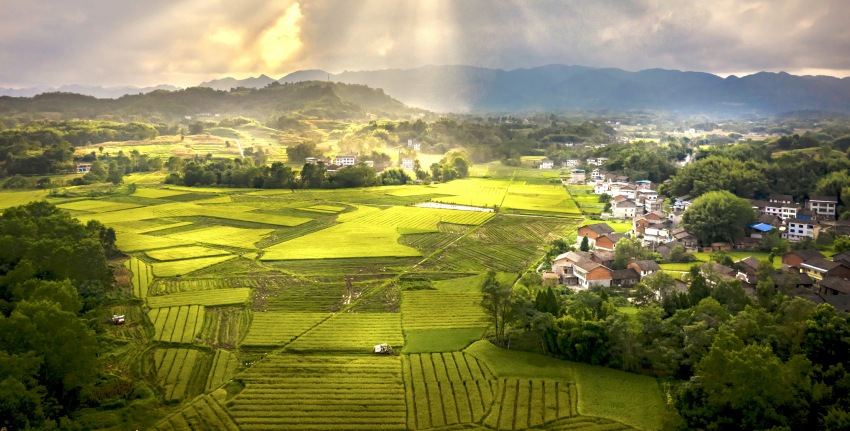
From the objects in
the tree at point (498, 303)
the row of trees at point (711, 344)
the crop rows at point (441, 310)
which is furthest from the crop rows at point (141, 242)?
the row of trees at point (711, 344)

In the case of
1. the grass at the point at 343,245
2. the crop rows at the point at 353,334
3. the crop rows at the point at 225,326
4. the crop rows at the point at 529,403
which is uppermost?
the grass at the point at 343,245

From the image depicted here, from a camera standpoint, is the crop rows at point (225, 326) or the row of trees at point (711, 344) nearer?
the row of trees at point (711, 344)

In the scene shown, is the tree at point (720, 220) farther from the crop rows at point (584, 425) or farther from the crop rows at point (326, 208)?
the crop rows at point (326, 208)

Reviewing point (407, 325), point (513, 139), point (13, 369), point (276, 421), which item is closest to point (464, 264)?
point (407, 325)

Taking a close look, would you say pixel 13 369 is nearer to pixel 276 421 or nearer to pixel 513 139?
pixel 276 421

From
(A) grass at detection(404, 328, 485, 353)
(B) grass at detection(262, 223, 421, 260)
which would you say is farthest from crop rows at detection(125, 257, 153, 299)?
(A) grass at detection(404, 328, 485, 353)

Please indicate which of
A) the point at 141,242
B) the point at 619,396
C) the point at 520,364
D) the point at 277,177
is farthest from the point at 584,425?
Answer: the point at 277,177
